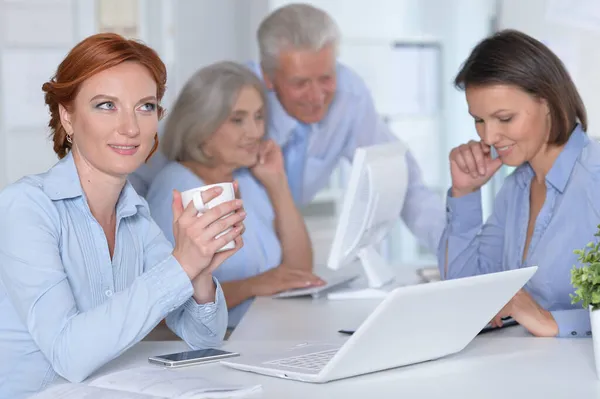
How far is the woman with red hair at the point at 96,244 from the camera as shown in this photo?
1610 millimetres

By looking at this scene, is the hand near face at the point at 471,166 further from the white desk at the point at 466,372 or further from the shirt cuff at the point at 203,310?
the shirt cuff at the point at 203,310

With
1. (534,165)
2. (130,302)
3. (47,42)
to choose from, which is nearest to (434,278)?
(534,165)

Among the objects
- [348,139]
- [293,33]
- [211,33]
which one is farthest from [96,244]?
[211,33]

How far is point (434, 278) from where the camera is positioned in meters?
2.94

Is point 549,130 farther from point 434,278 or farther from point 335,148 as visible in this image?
point 335,148

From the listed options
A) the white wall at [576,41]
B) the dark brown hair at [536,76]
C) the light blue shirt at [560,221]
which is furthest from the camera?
the white wall at [576,41]

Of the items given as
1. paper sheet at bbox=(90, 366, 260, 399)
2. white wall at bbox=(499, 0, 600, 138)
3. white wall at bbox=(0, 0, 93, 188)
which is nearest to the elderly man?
white wall at bbox=(0, 0, 93, 188)

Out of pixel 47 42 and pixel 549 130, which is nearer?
pixel 549 130

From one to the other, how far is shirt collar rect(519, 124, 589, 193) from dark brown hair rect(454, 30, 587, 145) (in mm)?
25

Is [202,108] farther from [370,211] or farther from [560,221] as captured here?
[560,221]

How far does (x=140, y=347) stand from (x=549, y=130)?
118 centimetres

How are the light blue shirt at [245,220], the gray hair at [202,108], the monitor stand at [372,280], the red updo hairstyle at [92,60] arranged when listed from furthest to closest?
the gray hair at [202,108], the light blue shirt at [245,220], the monitor stand at [372,280], the red updo hairstyle at [92,60]

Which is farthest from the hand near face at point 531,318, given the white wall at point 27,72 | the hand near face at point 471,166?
the white wall at point 27,72

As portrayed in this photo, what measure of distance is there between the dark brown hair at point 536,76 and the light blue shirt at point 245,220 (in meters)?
1.14
